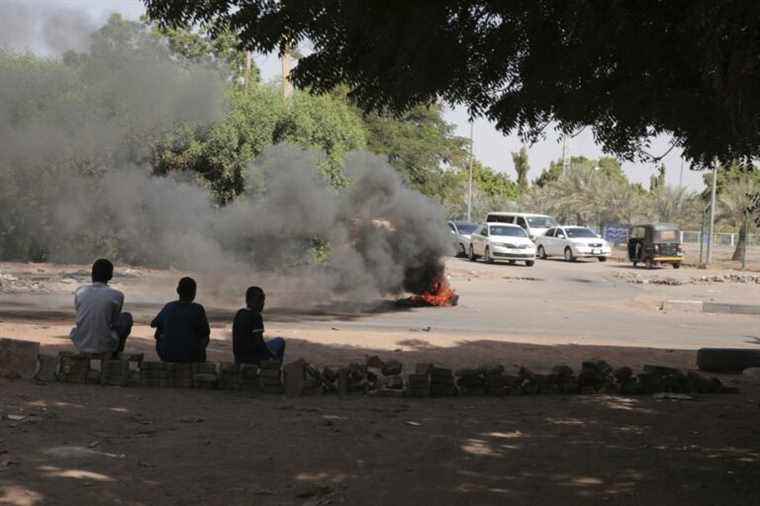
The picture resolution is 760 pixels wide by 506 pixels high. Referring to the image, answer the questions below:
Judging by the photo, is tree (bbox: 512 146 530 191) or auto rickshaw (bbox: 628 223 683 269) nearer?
auto rickshaw (bbox: 628 223 683 269)

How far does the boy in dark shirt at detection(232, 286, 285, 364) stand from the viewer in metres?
8.01

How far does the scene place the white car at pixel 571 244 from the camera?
1588 inches

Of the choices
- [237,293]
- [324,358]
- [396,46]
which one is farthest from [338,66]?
[237,293]

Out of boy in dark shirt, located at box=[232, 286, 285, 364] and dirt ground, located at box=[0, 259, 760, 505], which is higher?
boy in dark shirt, located at box=[232, 286, 285, 364]

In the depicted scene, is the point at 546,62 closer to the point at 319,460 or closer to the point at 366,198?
the point at 319,460

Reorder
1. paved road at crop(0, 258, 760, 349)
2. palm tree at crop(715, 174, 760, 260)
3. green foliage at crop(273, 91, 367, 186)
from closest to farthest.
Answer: paved road at crop(0, 258, 760, 349), green foliage at crop(273, 91, 367, 186), palm tree at crop(715, 174, 760, 260)

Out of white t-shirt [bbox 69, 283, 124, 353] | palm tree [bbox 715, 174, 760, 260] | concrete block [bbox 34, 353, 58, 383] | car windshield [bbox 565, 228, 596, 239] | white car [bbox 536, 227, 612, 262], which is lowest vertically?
concrete block [bbox 34, 353, 58, 383]

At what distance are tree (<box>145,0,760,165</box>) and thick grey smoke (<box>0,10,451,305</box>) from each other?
38.5 feet

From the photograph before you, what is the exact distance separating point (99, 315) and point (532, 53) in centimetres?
452

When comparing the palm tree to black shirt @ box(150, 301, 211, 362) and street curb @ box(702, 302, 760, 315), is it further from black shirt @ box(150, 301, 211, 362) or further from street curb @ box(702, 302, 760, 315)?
black shirt @ box(150, 301, 211, 362)

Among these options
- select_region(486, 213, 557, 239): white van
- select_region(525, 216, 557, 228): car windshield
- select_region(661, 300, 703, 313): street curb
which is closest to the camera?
select_region(661, 300, 703, 313): street curb

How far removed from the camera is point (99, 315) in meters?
7.92

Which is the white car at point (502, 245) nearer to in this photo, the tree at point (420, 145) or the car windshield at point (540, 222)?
the tree at point (420, 145)

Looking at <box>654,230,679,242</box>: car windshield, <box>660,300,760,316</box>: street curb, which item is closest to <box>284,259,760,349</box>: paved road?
<box>660,300,760,316</box>: street curb
